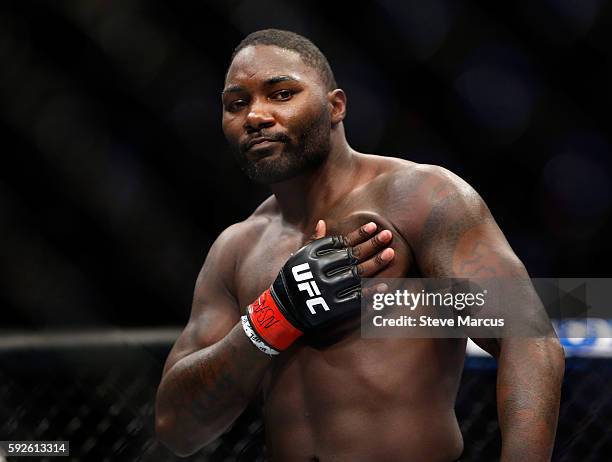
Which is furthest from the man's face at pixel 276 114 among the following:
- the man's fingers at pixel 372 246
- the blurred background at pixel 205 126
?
the blurred background at pixel 205 126

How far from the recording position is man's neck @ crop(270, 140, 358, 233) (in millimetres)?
1571

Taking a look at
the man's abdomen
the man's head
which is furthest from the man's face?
the man's abdomen

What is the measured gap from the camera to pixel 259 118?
148 cm

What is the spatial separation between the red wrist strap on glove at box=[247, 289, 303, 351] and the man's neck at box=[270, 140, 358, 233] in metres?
0.21

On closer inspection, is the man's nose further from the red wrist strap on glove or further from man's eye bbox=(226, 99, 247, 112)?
the red wrist strap on glove

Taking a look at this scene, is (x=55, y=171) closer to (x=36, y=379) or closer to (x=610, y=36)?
(x=36, y=379)

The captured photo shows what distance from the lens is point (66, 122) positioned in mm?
2936

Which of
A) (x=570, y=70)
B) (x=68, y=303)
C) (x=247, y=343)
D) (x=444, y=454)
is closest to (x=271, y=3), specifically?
(x=570, y=70)

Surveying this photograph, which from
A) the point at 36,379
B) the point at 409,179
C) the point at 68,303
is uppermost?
the point at 409,179

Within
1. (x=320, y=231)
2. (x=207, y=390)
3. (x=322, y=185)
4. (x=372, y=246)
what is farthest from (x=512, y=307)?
(x=207, y=390)

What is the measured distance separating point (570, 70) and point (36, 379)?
190cm

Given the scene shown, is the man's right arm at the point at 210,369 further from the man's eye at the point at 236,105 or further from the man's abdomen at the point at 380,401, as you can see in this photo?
the man's eye at the point at 236,105

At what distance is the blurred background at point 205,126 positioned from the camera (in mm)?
2779

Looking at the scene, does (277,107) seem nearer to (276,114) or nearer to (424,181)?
(276,114)
